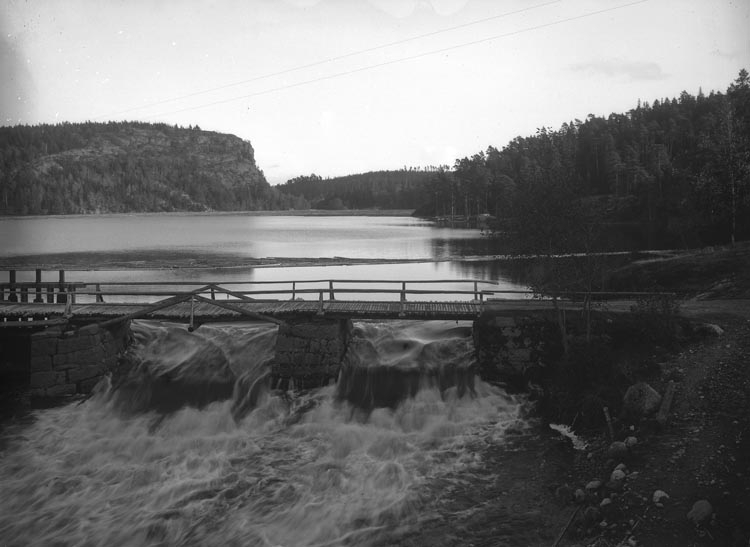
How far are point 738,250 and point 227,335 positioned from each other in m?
31.4

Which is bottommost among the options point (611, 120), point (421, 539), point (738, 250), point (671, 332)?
point (421, 539)

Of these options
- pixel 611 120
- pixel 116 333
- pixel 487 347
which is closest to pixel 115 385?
pixel 116 333

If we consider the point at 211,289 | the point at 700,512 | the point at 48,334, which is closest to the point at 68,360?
the point at 48,334

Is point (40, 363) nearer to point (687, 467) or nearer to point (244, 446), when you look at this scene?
point (244, 446)

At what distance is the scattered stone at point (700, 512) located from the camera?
32.4 ft

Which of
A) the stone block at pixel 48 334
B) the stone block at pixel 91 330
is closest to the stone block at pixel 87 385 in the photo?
the stone block at pixel 91 330

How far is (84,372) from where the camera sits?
21.0m

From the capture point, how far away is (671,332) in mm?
18422

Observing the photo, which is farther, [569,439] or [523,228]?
[523,228]

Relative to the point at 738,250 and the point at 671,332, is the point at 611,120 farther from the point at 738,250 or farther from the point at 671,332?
the point at 671,332

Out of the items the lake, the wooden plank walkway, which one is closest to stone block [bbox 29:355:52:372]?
the wooden plank walkway

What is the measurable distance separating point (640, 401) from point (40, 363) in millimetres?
20460

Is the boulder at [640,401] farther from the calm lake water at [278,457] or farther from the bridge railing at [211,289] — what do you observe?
the bridge railing at [211,289]

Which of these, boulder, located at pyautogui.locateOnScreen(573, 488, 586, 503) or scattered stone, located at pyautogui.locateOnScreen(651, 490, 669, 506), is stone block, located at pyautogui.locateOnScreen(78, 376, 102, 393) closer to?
boulder, located at pyautogui.locateOnScreen(573, 488, 586, 503)
